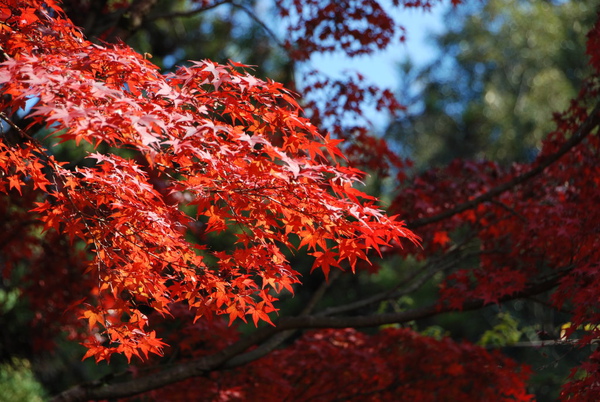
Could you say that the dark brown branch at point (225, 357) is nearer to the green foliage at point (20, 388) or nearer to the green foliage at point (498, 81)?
the green foliage at point (20, 388)

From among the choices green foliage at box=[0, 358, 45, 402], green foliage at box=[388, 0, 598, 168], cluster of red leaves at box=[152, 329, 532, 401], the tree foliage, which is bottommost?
green foliage at box=[0, 358, 45, 402]

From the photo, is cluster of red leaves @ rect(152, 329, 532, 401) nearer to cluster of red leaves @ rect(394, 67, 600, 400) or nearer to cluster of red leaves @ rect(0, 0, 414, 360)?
cluster of red leaves @ rect(394, 67, 600, 400)

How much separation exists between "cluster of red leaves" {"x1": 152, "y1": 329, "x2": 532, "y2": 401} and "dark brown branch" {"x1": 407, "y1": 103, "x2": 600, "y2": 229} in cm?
110

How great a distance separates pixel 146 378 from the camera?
13.6ft


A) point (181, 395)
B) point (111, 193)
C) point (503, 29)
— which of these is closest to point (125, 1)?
point (181, 395)

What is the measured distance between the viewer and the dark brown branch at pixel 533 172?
3.98m

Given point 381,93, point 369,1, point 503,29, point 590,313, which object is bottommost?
point 590,313

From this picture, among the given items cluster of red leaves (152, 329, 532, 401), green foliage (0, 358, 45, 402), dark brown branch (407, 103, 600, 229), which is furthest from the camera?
green foliage (0, 358, 45, 402)

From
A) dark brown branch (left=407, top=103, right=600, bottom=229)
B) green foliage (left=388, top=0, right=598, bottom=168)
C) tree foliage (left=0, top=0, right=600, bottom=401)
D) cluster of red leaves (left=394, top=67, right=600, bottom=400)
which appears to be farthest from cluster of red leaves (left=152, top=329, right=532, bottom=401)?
green foliage (left=388, top=0, right=598, bottom=168)

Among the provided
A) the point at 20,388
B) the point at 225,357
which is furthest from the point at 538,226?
the point at 20,388

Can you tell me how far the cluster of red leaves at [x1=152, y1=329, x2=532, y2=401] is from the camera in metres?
4.66

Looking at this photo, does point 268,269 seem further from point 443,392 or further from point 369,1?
point 369,1

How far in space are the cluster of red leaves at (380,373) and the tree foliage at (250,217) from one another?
2 cm

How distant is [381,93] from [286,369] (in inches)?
96.4
